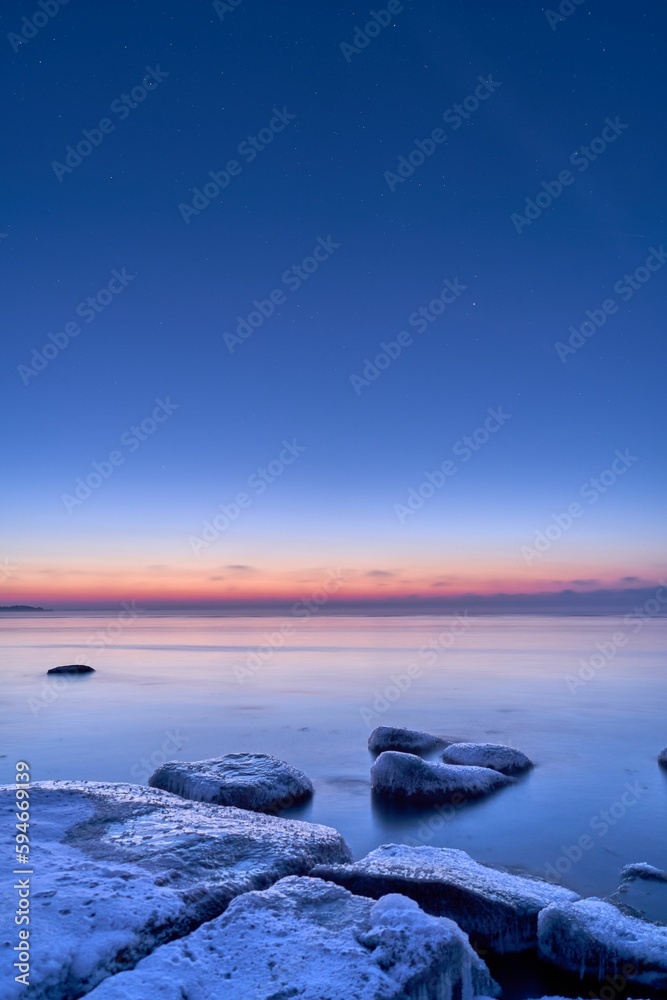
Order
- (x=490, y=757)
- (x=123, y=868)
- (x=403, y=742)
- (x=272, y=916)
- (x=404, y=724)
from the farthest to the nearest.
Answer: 1. (x=404, y=724)
2. (x=403, y=742)
3. (x=490, y=757)
4. (x=123, y=868)
5. (x=272, y=916)

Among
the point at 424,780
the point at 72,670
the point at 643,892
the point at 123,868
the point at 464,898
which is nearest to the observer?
the point at 123,868

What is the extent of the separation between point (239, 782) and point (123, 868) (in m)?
4.30

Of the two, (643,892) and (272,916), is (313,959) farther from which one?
(643,892)

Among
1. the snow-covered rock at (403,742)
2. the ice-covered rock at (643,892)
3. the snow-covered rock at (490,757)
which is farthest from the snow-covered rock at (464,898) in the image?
the snow-covered rock at (403,742)

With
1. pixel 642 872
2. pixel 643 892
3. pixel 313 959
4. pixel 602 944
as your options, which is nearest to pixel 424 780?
pixel 642 872

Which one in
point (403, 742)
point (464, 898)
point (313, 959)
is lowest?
point (403, 742)

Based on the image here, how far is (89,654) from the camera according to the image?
3828cm

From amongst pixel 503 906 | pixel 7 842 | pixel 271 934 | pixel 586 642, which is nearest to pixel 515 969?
pixel 503 906

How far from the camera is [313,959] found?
4051mm

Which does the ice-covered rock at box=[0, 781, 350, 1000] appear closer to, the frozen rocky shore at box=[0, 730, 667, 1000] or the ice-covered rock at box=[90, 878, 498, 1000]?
the frozen rocky shore at box=[0, 730, 667, 1000]

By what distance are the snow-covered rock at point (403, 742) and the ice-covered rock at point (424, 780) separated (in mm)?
2395

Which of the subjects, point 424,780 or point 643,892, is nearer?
point 643,892

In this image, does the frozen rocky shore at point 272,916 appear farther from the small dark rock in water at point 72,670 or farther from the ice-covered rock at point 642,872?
the small dark rock in water at point 72,670

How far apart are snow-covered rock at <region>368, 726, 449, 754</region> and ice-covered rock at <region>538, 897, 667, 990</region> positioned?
7.52 meters
